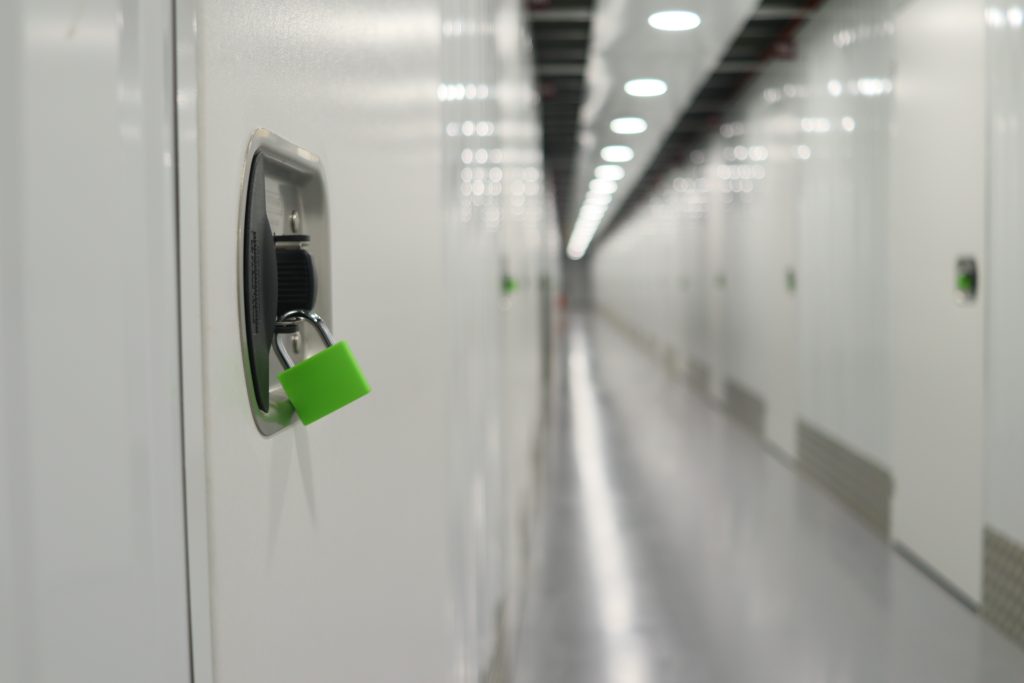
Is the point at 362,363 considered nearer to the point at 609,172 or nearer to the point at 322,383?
the point at 322,383

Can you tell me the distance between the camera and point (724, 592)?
4.20 meters

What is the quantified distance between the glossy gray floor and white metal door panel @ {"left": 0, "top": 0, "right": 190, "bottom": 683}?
2.98 meters

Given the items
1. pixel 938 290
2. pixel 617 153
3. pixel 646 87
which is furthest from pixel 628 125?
pixel 938 290

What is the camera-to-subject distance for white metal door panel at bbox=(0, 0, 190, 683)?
46 centimetres

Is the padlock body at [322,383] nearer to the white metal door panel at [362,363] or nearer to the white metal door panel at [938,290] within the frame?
the white metal door panel at [362,363]

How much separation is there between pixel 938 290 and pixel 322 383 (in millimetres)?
4204

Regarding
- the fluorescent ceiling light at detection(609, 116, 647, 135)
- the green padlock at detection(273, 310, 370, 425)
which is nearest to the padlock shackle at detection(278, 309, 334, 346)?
the green padlock at detection(273, 310, 370, 425)

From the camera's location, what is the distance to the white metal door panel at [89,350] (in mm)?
464

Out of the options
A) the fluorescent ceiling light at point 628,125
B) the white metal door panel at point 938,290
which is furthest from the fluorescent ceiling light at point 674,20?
A: the fluorescent ceiling light at point 628,125

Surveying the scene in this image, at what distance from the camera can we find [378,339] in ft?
4.23

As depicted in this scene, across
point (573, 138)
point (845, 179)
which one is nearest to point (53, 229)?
point (845, 179)

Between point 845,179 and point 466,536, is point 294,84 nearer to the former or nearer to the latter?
point 466,536

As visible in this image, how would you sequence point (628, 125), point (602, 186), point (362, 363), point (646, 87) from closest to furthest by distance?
point (362, 363)
point (646, 87)
point (628, 125)
point (602, 186)

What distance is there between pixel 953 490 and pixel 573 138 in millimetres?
8508
